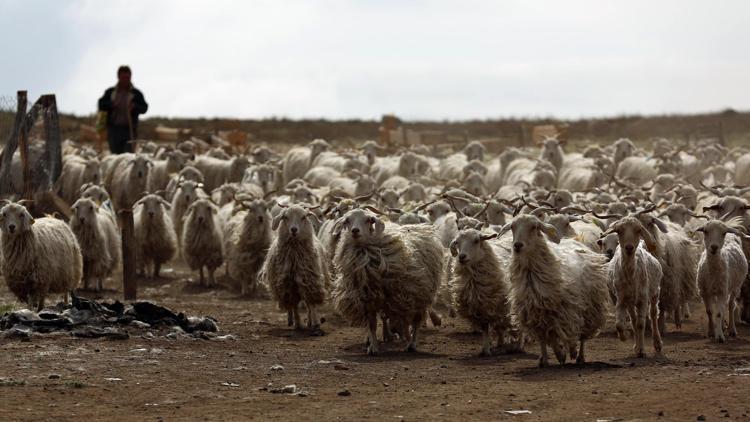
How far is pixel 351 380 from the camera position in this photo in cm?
1052

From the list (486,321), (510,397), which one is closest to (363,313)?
(486,321)

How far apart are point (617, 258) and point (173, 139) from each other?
90.8ft

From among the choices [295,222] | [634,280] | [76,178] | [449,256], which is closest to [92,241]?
[295,222]

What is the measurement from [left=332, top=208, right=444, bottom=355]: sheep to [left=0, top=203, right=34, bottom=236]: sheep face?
4.00 meters

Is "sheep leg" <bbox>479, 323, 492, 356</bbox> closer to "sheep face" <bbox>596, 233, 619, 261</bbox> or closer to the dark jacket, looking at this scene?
"sheep face" <bbox>596, 233, 619, 261</bbox>

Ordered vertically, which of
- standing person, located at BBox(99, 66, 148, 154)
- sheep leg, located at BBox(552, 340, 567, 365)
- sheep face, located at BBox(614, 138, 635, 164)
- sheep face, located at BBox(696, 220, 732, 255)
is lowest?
sheep leg, located at BBox(552, 340, 567, 365)

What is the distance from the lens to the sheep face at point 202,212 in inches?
744

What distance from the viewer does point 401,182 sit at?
970 inches

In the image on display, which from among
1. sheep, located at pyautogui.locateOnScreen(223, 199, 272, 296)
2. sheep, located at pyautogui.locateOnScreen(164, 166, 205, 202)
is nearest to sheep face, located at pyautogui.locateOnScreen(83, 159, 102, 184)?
sheep, located at pyautogui.locateOnScreen(164, 166, 205, 202)

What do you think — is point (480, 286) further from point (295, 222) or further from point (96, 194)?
point (96, 194)

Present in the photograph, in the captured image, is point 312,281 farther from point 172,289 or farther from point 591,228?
→ point 172,289

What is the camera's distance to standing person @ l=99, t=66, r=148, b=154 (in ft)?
86.8

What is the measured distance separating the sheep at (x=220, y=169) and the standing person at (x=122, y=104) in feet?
5.33

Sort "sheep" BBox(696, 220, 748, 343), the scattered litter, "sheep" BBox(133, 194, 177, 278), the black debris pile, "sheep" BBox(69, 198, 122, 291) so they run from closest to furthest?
the scattered litter, the black debris pile, "sheep" BBox(696, 220, 748, 343), "sheep" BBox(69, 198, 122, 291), "sheep" BBox(133, 194, 177, 278)
